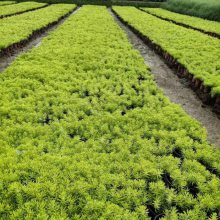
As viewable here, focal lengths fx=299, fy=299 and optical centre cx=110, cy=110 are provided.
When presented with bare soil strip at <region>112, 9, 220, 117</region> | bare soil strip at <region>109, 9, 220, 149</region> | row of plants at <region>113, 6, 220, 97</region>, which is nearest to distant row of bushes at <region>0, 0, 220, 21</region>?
row of plants at <region>113, 6, 220, 97</region>

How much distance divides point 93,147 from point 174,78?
7.43m

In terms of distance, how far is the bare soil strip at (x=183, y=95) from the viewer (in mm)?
8695

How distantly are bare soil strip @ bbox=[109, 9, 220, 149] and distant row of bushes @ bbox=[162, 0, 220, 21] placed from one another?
20.6 meters

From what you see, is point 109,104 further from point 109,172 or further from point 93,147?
point 109,172

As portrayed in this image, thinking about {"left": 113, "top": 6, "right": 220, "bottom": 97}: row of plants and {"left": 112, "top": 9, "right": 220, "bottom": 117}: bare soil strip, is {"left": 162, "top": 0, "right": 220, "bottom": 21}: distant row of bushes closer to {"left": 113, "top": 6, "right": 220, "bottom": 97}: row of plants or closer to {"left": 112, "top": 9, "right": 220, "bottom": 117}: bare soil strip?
{"left": 113, "top": 6, "right": 220, "bottom": 97}: row of plants

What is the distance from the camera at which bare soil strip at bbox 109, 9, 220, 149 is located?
8.70 meters

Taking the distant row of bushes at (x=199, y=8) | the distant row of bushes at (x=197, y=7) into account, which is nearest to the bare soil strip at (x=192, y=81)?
the distant row of bushes at (x=199, y=8)

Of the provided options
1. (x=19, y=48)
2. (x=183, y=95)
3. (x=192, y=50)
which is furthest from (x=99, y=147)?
(x=19, y=48)

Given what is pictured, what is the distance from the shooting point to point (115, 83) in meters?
10.5

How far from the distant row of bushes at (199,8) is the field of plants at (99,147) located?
24209 mm

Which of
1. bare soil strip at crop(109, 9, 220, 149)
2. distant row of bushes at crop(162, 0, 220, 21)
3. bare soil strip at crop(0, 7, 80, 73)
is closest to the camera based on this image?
bare soil strip at crop(109, 9, 220, 149)

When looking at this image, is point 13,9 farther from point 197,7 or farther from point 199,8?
point 197,7

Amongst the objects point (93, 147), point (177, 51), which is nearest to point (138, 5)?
point (177, 51)

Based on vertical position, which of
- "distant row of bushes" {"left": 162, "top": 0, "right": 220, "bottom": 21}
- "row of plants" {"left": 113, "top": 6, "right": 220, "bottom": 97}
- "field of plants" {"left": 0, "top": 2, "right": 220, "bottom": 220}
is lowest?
"field of plants" {"left": 0, "top": 2, "right": 220, "bottom": 220}
